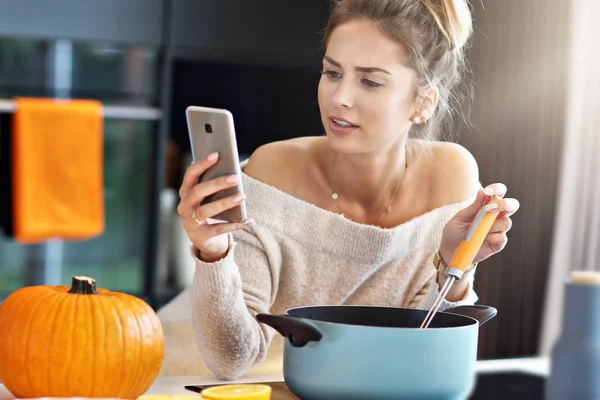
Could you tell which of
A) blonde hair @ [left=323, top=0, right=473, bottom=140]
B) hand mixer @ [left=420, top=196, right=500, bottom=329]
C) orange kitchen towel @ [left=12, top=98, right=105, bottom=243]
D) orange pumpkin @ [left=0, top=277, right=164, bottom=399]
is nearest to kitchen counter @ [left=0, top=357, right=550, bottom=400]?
orange pumpkin @ [left=0, top=277, right=164, bottom=399]

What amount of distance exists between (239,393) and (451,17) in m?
0.80

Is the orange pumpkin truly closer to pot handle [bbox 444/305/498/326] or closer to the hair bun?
pot handle [bbox 444/305/498/326]

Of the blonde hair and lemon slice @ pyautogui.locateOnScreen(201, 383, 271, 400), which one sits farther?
the blonde hair

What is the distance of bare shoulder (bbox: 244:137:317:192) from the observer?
1.40 meters

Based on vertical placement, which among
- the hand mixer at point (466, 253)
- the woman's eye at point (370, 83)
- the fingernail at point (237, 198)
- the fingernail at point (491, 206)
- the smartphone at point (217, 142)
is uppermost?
the woman's eye at point (370, 83)

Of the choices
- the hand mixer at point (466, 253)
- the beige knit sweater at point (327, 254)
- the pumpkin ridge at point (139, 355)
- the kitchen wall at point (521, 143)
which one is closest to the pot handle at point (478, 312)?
the hand mixer at point (466, 253)

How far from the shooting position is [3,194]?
2.48m

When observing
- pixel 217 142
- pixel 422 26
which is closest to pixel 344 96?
pixel 422 26

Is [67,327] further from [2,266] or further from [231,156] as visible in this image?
[2,266]

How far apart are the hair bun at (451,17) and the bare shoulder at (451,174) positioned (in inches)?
8.2

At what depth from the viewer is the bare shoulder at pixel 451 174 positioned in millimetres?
1409

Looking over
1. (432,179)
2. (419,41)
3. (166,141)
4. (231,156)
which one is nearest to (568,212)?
(432,179)

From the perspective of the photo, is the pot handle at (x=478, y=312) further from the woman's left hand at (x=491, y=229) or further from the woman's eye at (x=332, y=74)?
the woman's eye at (x=332, y=74)

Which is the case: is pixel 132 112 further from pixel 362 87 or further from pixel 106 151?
pixel 362 87
